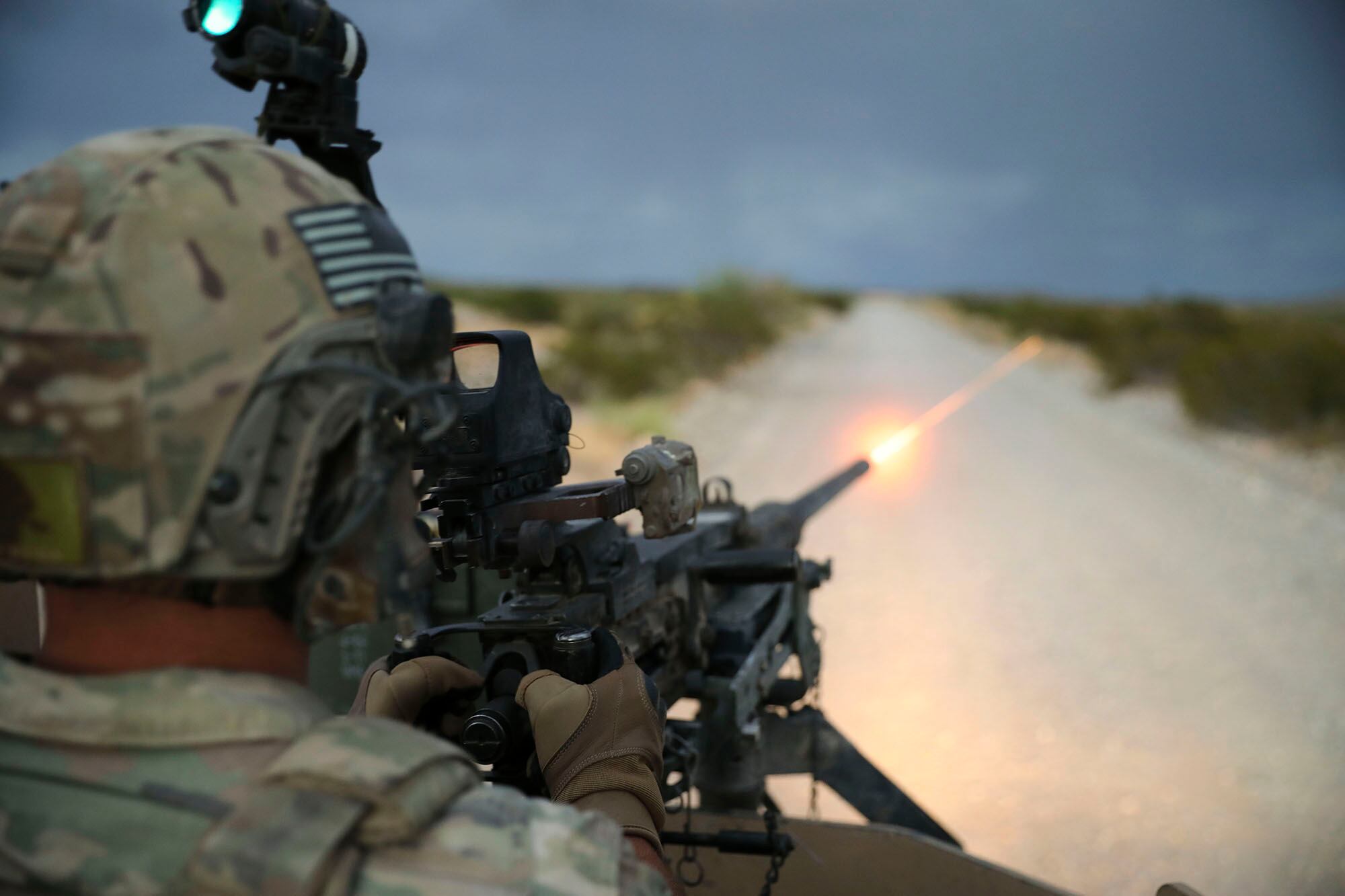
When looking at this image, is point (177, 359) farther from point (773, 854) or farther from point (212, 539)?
point (773, 854)

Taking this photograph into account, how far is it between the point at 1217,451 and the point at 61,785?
1571 cm

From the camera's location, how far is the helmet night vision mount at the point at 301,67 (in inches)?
77.5

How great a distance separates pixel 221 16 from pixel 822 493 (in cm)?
305

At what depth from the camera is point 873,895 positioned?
2.64 metres

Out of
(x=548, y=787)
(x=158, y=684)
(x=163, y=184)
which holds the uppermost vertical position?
(x=163, y=184)

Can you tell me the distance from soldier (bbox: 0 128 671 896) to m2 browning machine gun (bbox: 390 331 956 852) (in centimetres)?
42

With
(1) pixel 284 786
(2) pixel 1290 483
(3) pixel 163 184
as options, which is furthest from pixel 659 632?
(2) pixel 1290 483

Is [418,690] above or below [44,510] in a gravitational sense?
below

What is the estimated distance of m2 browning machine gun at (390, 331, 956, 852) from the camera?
2.11 meters

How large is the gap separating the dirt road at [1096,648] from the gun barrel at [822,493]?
1.88 m

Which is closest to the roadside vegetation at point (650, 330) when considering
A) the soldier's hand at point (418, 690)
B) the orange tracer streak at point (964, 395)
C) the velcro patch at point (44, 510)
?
the orange tracer streak at point (964, 395)

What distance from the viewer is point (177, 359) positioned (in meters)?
1.37

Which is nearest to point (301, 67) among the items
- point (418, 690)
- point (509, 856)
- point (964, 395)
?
point (418, 690)

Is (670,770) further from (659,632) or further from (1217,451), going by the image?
(1217,451)
